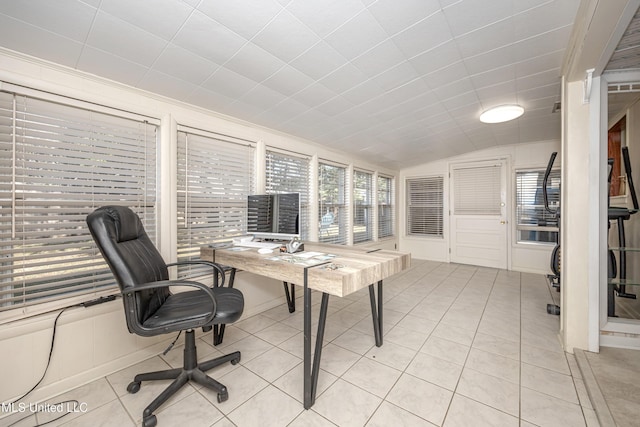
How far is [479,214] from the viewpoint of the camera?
507 centimetres

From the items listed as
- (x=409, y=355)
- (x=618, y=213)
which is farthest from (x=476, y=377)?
(x=618, y=213)

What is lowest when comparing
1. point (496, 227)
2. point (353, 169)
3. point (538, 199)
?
point (496, 227)

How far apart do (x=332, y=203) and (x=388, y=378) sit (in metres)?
2.93

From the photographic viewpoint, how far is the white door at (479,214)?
4.83 m

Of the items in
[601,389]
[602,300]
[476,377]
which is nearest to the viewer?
[601,389]

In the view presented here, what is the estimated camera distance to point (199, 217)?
2.48 m

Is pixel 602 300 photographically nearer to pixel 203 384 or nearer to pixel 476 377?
pixel 476 377

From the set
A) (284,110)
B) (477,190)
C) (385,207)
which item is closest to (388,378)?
(284,110)

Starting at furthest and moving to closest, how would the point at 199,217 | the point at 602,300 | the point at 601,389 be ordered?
the point at 199,217
the point at 602,300
the point at 601,389

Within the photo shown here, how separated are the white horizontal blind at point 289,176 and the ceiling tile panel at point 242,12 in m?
1.68

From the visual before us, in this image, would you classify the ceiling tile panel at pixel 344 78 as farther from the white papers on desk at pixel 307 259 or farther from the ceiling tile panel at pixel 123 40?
the white papers on desk at pixel 307 259

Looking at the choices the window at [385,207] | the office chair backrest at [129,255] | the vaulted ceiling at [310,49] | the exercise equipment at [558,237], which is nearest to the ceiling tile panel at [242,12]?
the vaulted ceiling at [310,49]

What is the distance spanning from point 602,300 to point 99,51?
13.4 ft

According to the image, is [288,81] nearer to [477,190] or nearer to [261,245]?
[261,245]
